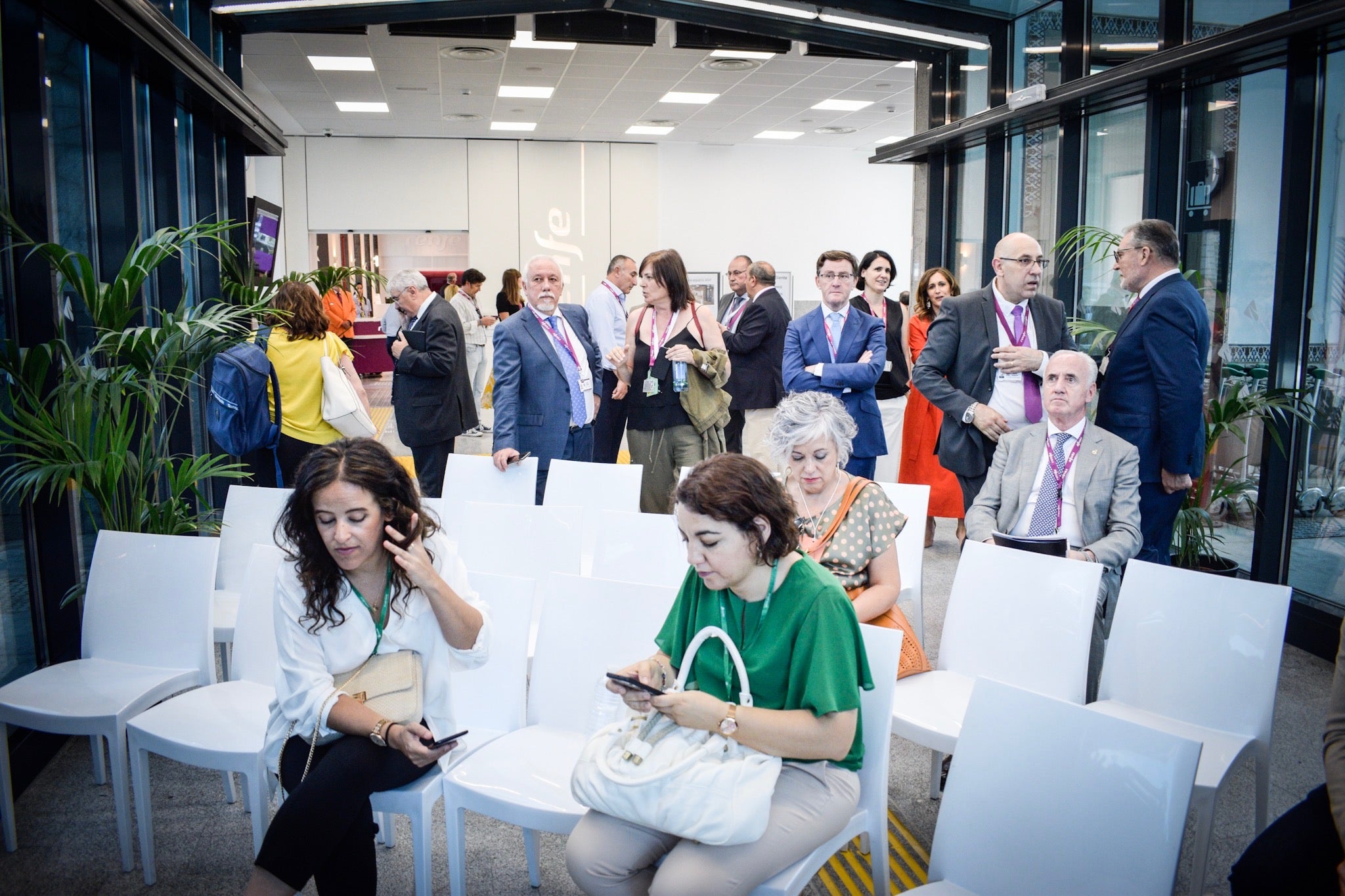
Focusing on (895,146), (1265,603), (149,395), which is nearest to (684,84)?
(895,146)

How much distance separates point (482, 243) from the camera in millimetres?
16672

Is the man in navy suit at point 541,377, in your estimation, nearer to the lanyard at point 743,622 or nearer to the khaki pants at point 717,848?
the lanyard at point 743,622

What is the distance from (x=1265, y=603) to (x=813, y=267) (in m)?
15.3

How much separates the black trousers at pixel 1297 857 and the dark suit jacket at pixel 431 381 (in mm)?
4573

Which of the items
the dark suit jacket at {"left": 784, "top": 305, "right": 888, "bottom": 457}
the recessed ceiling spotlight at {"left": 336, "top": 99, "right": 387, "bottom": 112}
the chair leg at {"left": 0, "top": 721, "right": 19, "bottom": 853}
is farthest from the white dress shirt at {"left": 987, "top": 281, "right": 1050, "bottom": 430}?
the recessed ceiling spotlight at {"left": 336, "top": 99, "right": 387, "bottom": 112}

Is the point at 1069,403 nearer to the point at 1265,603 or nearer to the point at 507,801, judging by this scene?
the point at 1265,603

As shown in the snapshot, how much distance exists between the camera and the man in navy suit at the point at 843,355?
534 cm

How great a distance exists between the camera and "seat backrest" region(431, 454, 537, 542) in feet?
14.5

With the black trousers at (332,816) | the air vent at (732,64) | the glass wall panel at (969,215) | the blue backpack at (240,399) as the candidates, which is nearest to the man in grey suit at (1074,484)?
the black trousers at (332,816)

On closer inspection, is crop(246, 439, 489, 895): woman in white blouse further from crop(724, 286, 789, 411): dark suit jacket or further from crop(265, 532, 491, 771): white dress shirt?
crop(724, 286, 789, 411): dark suit jacket

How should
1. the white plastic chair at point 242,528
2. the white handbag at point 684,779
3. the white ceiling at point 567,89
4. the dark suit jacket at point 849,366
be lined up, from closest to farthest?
the white handbag at point 684,779 < the white plastic chair at point 242,528 < the dark suit jacket at point 849,366 < the white ceiling at point 567,89

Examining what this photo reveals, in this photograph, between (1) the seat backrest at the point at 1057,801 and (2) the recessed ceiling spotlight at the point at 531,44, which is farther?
(2) the recessed ceiling spotlight at the point at 531,44

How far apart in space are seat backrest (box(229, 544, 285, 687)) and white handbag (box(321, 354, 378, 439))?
2.04 m

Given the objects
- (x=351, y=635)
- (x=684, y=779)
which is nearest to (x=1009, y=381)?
(x=684, y=779)
